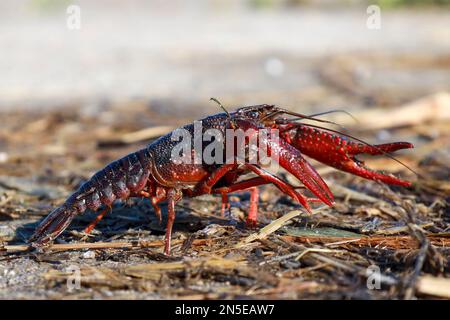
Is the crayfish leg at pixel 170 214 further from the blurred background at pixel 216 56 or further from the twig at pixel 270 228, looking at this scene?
the blurred background at pixel 216 56

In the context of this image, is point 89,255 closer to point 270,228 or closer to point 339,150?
point 270,228

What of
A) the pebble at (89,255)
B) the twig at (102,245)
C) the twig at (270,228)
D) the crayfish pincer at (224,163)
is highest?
the crayfish pincer at (224,163)

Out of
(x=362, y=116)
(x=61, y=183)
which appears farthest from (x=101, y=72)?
(x=61, y=183)

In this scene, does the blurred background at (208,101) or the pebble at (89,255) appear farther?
the pebble at (89,255)

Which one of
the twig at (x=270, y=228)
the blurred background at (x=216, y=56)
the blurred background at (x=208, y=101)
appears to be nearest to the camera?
the blurred background at (x=208, y=101)

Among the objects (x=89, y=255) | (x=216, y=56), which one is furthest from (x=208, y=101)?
(x=89, y=255)

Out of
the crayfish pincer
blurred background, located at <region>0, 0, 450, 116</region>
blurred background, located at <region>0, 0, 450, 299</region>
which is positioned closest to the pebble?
blurred background, located at <region>0, 0, 450, 299</region>

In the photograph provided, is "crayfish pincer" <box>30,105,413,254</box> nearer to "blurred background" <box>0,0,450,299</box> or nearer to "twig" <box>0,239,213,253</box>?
"twig" <box>0,239,213,253</box>

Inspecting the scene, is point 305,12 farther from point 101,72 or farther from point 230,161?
point 230,161

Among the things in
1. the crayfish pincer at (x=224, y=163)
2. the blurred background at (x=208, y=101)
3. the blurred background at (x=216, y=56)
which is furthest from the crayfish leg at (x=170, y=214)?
the blurred background at (x=216, y=56)
